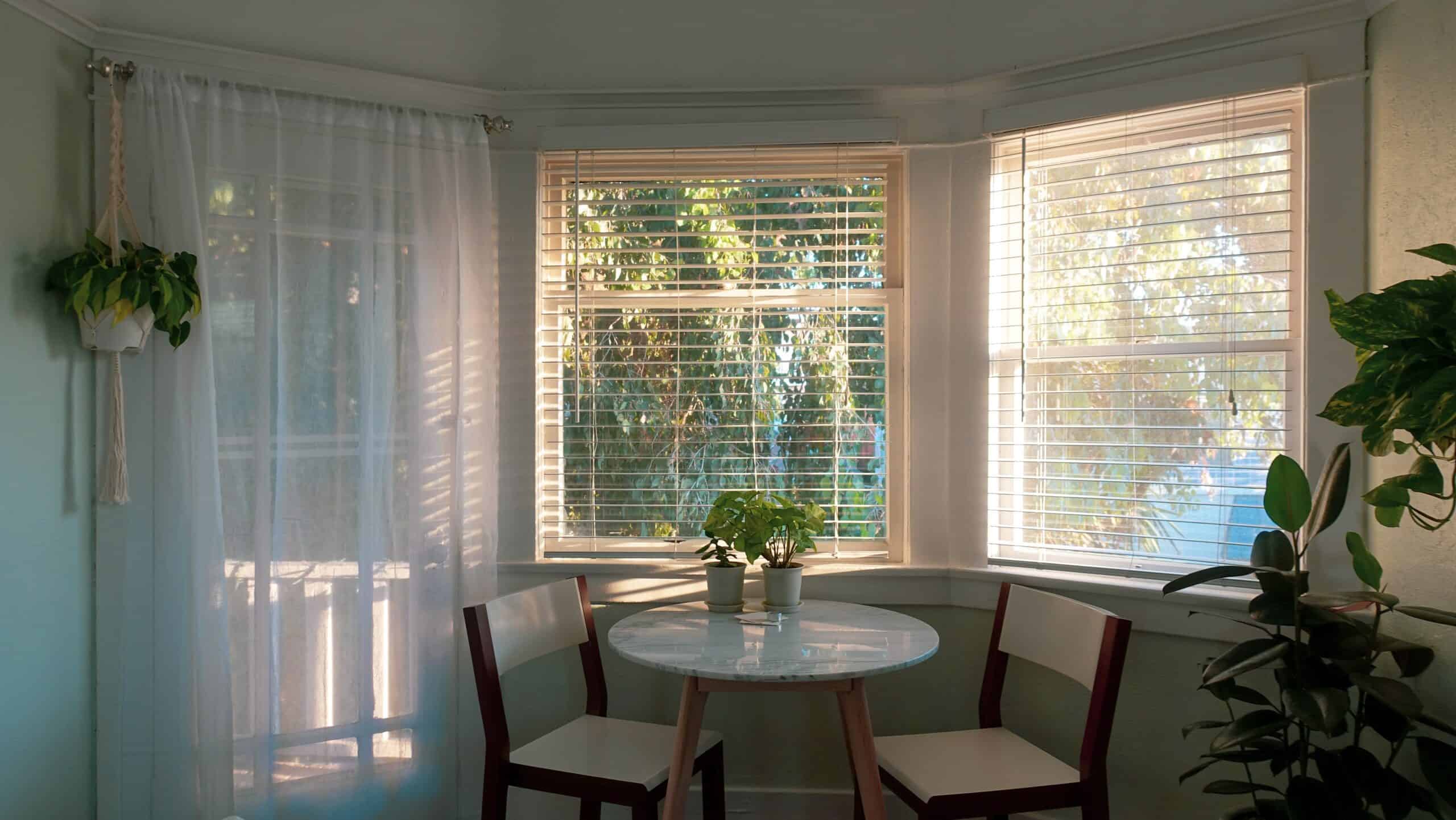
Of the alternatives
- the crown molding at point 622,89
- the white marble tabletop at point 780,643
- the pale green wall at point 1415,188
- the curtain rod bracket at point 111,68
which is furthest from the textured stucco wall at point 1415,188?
the curtain rod bracket at point 111,68

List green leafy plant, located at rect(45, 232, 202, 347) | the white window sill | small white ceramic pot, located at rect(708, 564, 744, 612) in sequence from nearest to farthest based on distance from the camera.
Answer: green leafy plant, located at rect(45, 232, 202, 347), small white ceramic pot, located at rect(708, 564, 744, 612), the white window sill

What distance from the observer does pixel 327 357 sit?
8.15 feet

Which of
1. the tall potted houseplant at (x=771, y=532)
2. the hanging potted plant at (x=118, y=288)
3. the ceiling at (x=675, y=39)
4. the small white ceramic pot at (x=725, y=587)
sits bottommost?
the small white ceramic pot at (x=725, y=587)

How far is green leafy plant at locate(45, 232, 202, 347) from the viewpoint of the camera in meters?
2.15

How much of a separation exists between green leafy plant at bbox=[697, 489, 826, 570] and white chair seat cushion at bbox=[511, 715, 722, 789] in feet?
1.56

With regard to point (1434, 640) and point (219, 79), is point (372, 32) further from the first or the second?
point (1434, 640)

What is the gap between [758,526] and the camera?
2.33 m

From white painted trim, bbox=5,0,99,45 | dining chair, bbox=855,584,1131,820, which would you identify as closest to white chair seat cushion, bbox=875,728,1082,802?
dining chair, bbox=855,584,1131,820

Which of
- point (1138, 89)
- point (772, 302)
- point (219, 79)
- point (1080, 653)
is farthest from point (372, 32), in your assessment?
point (1080, 653)

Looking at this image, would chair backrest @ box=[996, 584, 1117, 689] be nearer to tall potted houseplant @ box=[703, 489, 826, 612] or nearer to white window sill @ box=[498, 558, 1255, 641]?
white window sill @ box=[498, 558, 1255, 641]

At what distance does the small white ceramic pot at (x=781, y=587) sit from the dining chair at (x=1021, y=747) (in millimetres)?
428

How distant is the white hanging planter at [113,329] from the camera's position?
7.18 ft

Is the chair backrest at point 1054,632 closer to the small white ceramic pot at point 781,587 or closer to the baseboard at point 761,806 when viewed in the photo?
the small white ceramic pot at point 781,587

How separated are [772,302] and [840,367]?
0.29 meters
